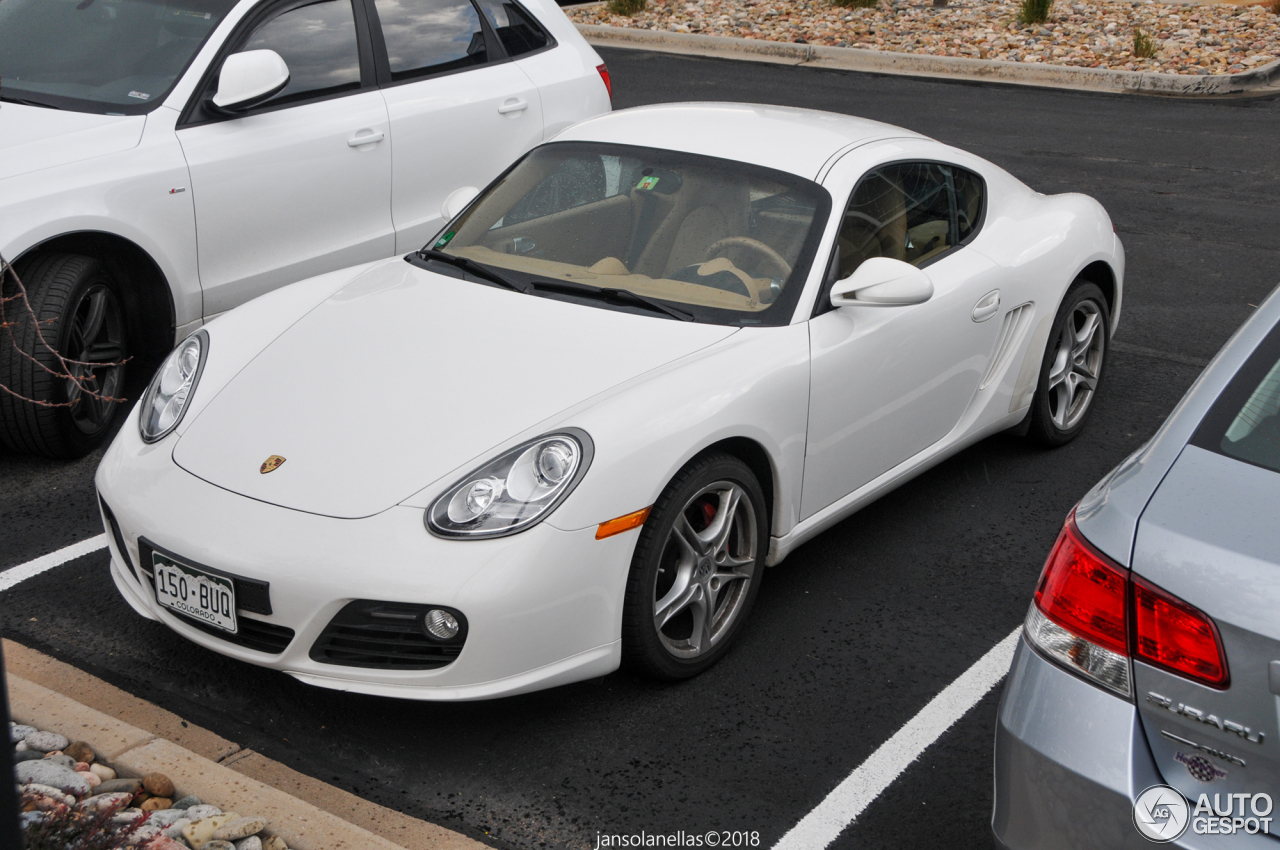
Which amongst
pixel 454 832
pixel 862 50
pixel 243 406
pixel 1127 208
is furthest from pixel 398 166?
pixel 862 50

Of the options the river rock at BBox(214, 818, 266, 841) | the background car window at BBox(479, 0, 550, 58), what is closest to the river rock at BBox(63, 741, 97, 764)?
the river rock at BBox(214, 818, 266, 841)

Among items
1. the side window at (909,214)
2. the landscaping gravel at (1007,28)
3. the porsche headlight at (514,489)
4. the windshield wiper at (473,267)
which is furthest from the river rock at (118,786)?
the landscaping gravel at (1007,28)

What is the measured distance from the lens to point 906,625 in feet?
13.6

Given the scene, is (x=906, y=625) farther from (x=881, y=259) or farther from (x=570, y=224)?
(x=570, y=224)

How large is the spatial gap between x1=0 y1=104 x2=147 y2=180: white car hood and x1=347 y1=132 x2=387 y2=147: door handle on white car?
940 mm

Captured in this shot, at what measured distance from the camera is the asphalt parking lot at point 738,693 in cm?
325

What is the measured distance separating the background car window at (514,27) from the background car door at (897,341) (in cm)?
278

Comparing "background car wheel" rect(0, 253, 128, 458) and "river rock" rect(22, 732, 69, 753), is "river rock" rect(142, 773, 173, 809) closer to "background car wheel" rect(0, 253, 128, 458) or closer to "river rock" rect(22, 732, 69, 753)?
"river rock" rect(22, 732, 69, 753)

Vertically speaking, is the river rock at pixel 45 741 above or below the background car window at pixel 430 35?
below

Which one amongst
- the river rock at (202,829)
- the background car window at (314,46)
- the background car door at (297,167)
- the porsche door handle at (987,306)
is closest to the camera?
the river rock at (202,829)

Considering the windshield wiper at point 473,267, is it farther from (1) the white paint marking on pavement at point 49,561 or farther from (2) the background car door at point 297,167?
(1) the white paint marking on pavement at point 49,561

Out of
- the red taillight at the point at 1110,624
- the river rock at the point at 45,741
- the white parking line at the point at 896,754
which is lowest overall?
the white parking line at the point at 896,754

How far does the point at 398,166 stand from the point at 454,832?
3.67m

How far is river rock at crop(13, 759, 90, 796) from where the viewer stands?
2.93 meters
